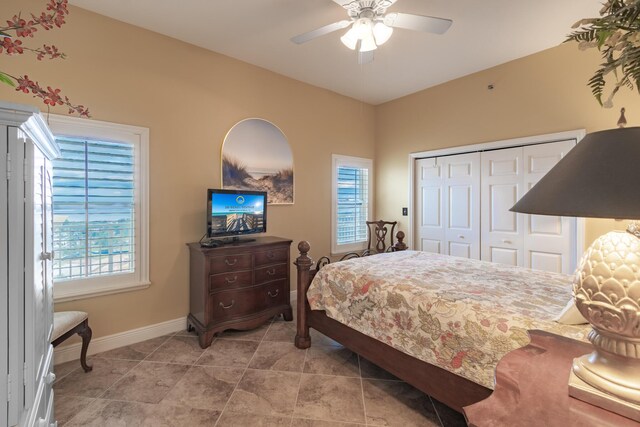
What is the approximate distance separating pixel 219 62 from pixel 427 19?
219cm

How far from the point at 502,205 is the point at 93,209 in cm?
419

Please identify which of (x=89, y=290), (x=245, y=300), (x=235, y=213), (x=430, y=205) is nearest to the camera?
(x=89, y=290)

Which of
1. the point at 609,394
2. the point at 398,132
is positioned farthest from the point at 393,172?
the point at 609,394

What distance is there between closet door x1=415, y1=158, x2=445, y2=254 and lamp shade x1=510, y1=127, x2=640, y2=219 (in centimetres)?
350

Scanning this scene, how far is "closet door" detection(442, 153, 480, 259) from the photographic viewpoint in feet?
12.2

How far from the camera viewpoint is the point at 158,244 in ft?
9.30

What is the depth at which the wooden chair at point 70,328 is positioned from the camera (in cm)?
Result: 199

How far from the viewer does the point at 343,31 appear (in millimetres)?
2787

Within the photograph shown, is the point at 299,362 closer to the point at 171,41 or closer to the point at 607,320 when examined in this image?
the point at 607,320

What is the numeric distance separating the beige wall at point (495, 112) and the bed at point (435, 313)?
1.60m

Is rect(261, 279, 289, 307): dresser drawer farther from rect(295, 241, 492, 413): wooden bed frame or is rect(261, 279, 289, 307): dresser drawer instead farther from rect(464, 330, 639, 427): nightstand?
rect(464, 330, 639, 427): nightstand

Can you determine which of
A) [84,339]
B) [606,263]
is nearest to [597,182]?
[606,263]

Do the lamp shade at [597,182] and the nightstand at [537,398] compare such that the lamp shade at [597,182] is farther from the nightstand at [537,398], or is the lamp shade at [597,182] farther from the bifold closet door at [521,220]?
the bifold closet door at [521,220]

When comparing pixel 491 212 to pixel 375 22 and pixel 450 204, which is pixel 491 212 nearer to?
pixel 450 204
